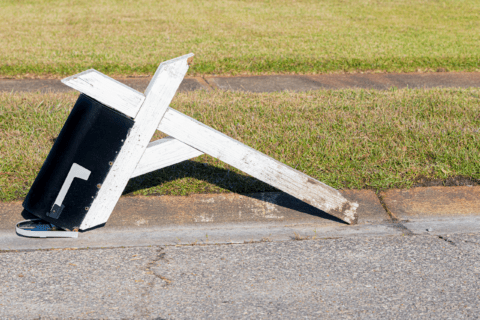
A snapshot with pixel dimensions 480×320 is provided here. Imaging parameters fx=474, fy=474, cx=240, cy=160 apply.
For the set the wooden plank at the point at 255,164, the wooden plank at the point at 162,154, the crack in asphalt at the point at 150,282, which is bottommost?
the crack in asphalt at the point at 150,282

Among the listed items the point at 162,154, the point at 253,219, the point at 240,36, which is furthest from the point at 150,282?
the point at 240,36

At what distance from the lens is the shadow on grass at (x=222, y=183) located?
3404 mm

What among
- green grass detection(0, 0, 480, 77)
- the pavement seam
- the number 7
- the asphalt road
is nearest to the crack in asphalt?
the asphalt road

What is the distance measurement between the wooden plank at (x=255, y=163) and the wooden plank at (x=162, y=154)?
0.05 m

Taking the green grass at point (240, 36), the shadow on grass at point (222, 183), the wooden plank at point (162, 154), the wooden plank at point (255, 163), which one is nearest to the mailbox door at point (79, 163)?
the wooden plank at point (162, 154)

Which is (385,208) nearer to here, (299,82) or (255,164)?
(255,164)

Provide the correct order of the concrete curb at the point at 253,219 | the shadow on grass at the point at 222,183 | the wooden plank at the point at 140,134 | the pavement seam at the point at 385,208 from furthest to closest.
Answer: the shadow on grass at the point at 222,183
the pavement seam at the point at 385,208
the concrete curb at the point at 253,219
the wooden plank at the point at 140,134

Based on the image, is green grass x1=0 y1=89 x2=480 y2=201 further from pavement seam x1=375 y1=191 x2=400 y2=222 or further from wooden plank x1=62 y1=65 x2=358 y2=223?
wooden plank x1=62 y1=65 x2=358 y2=223

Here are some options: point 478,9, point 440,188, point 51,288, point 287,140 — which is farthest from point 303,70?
point 478,9

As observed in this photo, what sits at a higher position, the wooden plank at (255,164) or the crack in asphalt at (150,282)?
the wooden plank at (255,164)

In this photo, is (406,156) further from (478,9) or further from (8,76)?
(478,9)

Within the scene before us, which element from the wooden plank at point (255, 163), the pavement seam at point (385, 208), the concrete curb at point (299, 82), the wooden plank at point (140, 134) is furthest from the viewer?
the concrete curb at point (299, 82)

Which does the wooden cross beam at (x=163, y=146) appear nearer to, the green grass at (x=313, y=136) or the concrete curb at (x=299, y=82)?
the green grass at (x=313, y=136)

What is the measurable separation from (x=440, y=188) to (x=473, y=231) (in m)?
0.60
